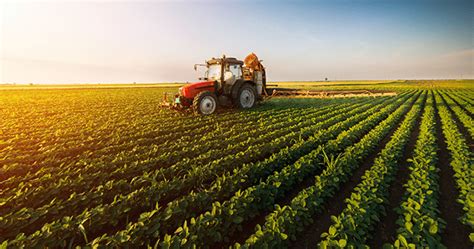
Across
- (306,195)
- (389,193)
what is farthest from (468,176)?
(306,195)

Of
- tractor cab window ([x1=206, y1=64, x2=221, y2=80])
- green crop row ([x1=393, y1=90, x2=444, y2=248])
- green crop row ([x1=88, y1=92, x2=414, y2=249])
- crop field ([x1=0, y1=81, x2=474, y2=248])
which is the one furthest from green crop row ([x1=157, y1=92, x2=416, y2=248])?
tractor cab window ([x1=206, y1=64, x2=221, y2=80])

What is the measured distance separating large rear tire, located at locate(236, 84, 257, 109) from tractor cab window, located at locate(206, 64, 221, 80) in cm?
134

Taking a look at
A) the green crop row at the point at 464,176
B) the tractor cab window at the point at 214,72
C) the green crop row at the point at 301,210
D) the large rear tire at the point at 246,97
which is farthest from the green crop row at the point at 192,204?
the tractor cab window at the point at 214,72

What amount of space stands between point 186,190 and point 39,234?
7.03ft

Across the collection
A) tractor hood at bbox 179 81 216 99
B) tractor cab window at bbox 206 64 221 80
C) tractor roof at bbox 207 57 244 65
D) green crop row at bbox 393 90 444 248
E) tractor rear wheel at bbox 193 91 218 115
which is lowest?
green crop row at bbox 393 90 444 248

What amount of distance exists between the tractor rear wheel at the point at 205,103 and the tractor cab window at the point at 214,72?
1063 millimetres

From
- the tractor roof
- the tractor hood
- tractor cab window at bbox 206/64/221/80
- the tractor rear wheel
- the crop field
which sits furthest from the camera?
tractor cab window at bbox 206/64/221/80

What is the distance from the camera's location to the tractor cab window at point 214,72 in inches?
455

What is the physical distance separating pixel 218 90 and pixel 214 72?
3.01ft

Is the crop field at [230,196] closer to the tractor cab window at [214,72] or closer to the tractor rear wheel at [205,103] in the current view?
the tractor rear wheel at [205,103]

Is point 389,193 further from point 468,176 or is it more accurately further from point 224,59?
point 224,59

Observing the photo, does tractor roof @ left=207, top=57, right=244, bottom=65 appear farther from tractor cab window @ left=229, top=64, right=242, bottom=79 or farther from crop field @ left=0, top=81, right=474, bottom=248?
crop field @ left=0, top=81, right=474, bottom=248

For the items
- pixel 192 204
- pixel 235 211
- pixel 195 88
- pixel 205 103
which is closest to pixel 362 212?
pixel 235 211

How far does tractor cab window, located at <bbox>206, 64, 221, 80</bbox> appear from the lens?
11.6 meters
